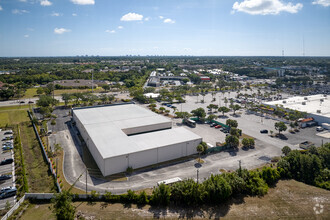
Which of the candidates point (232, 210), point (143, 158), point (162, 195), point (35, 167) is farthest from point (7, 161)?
point (232, 210)

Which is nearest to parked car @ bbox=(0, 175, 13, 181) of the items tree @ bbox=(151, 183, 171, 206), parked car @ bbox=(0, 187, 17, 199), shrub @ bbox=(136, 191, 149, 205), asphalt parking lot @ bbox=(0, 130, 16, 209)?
asphalt parking lot @ bbox=(0, 130, 16, 209)

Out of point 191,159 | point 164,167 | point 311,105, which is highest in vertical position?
point 311,105

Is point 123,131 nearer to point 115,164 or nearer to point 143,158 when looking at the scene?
point 143,158

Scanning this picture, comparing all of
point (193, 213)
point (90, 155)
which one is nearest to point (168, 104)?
point (90, 155)

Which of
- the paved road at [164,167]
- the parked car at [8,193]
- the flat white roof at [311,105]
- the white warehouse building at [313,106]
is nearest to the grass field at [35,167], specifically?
the parked car at [8,193]

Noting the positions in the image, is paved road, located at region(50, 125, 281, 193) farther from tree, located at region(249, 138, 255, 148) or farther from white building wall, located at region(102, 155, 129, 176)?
white building wall, located at region(102, 155, 129, 176)

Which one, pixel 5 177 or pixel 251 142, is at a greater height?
pixel 251 142

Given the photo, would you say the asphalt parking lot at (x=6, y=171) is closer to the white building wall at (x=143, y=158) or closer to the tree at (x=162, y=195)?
the white building wall at (x=143, y=158)
